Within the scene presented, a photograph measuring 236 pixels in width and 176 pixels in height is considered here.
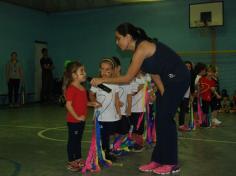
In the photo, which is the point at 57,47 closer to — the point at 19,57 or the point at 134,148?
the point at 19,57

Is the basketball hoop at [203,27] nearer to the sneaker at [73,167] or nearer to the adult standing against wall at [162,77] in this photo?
the adult standing against wall at [162,77]

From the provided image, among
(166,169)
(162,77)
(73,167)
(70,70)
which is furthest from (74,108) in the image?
(166,169)

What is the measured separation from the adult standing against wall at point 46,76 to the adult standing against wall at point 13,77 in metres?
1.17

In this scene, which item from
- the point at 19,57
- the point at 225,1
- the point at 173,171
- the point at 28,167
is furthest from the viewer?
the point at 19,57

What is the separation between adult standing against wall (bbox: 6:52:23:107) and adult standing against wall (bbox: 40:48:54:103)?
3.84 ft

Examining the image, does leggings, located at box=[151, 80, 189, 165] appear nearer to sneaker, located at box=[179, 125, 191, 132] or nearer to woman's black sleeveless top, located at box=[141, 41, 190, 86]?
woman's black sleeveless top, located at box=[141, 41, 190, 86]

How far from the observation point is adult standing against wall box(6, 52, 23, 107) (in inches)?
464

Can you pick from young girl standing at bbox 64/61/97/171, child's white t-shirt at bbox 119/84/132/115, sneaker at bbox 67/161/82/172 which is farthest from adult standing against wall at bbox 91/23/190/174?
child's white t-shirt at bbox 119/84/132/115

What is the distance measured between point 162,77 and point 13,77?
8948mm

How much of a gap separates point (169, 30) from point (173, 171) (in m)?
8.93

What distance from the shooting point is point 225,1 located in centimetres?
1134

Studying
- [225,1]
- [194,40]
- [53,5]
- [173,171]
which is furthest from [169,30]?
[173,171]

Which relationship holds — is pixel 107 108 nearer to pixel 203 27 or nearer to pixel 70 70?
pixel 70 70

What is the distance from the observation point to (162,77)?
378cm
